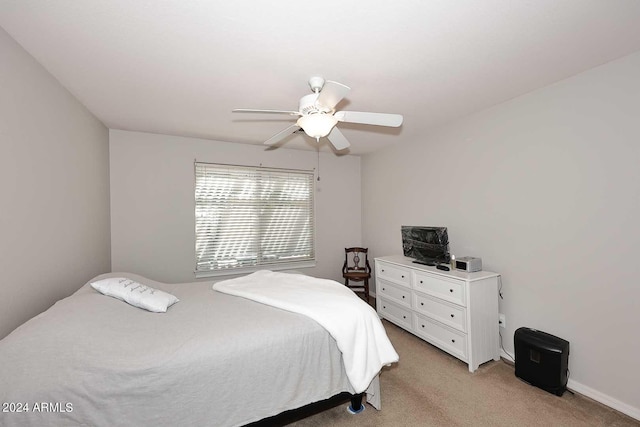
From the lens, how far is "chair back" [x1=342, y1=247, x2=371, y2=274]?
171 inches

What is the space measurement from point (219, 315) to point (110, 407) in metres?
0.69

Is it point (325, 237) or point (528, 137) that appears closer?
point (528, 137)

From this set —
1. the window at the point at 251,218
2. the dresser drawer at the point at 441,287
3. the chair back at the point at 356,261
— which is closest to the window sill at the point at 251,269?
the window at the point at 251,218

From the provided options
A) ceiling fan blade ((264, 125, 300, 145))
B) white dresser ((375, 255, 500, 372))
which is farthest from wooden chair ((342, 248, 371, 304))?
ceiling fan blade ((264, 125, 300, 145))

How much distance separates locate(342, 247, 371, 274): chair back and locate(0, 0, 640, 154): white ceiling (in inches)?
98.8

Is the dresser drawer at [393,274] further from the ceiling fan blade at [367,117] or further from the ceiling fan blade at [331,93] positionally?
the ceiling fan blade at [331,93]

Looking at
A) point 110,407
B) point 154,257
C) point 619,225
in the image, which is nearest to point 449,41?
point 619,225

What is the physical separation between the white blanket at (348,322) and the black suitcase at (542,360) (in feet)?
4.07

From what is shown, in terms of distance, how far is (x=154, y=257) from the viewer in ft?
11.3

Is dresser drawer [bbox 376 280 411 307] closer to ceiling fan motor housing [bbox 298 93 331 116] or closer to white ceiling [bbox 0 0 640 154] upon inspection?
white ceiling [bbox 0 0 640 154]

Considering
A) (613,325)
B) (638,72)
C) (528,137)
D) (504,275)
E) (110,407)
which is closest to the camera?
(110,407)

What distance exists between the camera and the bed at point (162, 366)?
3.87 ft

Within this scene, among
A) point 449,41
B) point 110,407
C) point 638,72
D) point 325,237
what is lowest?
point 110,407

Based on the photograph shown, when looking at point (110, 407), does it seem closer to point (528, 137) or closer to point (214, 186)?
point (214, 186)
